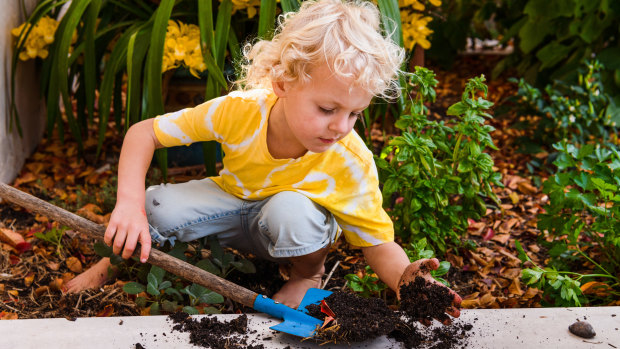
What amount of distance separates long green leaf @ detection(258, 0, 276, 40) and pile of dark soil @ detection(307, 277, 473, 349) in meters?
0.88

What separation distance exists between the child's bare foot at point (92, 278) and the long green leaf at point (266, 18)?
2.70 feet

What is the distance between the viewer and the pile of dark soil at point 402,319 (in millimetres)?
1366

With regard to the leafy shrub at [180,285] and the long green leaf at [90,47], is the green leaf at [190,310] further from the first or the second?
the long green leaf at [90,47]

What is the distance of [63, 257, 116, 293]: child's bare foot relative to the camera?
1725 millimetres

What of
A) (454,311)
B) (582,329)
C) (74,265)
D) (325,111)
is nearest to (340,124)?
(325,111)

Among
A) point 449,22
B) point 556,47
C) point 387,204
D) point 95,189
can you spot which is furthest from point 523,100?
point 95,189

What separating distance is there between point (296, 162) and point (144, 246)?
1.45 feet

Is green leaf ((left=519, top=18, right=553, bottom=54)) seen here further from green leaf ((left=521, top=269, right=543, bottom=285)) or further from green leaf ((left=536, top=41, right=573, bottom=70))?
green leaf ((left=521, top=269, right=543, bottom=285))

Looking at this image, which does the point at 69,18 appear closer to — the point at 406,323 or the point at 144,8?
the point at 144,8

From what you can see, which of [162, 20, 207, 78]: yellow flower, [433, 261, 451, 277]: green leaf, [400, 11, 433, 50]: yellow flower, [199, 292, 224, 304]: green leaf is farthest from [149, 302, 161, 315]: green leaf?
[400, 11, 433, 50]: yellow flower

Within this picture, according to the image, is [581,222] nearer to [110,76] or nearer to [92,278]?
[92,278]

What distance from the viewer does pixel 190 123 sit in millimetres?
1665

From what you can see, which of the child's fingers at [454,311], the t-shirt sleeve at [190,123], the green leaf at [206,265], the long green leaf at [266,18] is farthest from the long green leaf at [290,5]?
the child's fingers at [454,311]

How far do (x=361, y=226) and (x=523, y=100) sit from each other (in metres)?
1.48
